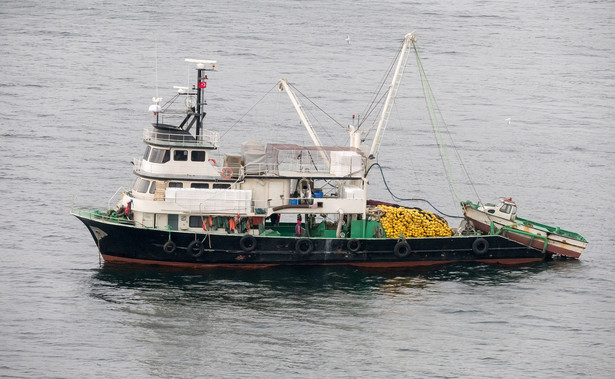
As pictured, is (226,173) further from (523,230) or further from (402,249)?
(523,230)

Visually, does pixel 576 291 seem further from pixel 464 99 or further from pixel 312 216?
pixel 464 99

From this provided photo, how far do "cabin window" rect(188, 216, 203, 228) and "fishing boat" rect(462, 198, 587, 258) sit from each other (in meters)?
17.3

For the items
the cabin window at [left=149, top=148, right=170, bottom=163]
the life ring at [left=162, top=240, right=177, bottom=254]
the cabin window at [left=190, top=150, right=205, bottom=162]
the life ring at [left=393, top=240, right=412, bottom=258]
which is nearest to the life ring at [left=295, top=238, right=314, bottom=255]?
the life ring at [left=393, top=240, right=412, bottom=258]

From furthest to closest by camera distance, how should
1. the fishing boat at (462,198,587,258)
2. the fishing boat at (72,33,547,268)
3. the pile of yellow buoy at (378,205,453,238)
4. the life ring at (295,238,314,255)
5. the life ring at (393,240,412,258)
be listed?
the fishing boat at (462,198,587,258)
the pile of yellow buoy at (378,205,453,238)
the life ring at (393,240,412,258)
the life ring at (295,238,314,255)
the fishing boat at (72,33,547,268)

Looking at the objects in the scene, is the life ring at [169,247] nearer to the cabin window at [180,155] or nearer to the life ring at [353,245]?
the cabin window at [180,155]

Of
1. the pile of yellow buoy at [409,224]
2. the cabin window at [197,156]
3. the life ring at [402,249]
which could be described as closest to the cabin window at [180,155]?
the cabin window at [197,156]

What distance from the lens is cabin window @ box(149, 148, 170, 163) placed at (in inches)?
2625

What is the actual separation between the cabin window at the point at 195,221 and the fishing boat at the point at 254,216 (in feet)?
0.19

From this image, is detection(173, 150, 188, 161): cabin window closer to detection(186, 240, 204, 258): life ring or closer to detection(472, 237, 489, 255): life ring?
detection(186, 240, 204, 258): life ring

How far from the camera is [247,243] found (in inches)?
2611

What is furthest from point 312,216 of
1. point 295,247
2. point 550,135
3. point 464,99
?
point 464,99

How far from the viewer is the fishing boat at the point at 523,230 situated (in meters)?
70.6

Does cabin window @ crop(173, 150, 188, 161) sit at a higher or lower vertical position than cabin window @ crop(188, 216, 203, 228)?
higher

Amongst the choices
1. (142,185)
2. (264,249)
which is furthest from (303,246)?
(142,185)
